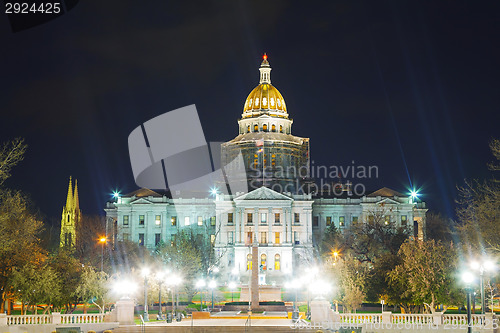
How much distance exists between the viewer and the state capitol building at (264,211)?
436 ft

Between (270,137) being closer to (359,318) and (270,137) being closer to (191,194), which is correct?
(191,194)

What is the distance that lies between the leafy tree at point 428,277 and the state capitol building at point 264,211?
5641 centimetres

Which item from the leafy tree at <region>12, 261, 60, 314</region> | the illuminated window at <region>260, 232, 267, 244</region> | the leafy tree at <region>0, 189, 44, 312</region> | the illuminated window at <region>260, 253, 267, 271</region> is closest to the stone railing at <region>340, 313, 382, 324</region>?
the leafy tree at <region>12, 261, 60, 314</region>

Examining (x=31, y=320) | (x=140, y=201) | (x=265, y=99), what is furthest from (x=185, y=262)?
(x=265, y=99)

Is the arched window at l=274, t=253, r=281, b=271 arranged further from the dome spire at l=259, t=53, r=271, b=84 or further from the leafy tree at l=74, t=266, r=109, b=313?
the leafy tree at l=74, t=266, r=109, b=313

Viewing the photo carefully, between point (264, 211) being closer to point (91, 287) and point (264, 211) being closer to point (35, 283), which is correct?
point (91, 287)

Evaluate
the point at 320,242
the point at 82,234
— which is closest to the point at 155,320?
the point at 82,234

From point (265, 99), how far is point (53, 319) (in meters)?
122

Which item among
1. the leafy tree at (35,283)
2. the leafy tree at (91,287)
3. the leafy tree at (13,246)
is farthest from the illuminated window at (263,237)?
the leafy tree at (13,246)

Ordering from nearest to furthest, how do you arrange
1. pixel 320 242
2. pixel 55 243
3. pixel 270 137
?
pixel 320 242, pixel 55 243, pixel 270 137

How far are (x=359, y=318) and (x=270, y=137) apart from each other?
114 metres

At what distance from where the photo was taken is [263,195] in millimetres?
138625

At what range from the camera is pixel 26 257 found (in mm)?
60156

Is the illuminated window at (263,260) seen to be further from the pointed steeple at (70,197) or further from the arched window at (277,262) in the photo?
the pointed steeple at (70,197)
